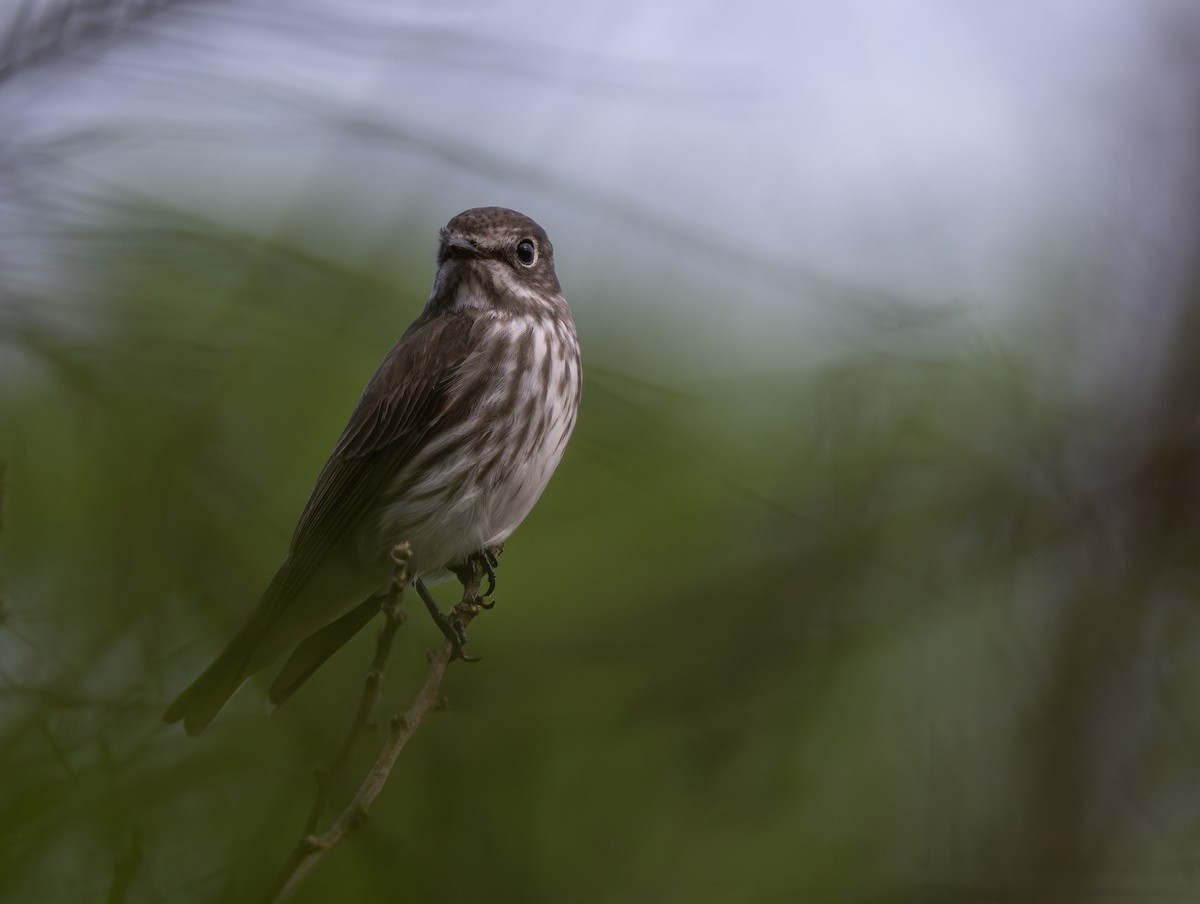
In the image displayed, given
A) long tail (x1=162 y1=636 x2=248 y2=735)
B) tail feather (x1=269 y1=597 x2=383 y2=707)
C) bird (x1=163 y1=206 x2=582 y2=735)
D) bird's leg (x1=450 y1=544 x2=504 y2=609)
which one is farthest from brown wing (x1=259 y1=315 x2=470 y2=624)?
long tail (x1=162 y1=636 x2=248 y2=735)

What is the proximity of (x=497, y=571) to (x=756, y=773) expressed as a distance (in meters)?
0.99

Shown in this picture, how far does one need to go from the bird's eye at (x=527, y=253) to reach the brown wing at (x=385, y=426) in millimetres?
377

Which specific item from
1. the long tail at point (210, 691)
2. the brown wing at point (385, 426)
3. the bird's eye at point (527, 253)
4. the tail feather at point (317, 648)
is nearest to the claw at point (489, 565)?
the tail feather at point (317, 648)

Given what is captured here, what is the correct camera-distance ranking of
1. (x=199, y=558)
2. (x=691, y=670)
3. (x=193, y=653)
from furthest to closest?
(x=691, y=670)
(x=199, y=558)
(x=193, y=653)

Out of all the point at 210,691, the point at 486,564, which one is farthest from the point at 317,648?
the point at 210,691

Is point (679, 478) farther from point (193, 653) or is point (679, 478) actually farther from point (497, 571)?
point (193, 653)

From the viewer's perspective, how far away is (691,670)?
11.4 ft

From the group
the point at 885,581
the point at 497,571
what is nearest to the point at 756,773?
the point at 885,581

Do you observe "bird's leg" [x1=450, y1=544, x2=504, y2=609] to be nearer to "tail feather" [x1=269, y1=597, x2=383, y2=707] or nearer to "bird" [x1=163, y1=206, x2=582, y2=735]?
"bird" [x1=163, y1=206, x2=582, y2=735]

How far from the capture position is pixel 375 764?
242 centimetres

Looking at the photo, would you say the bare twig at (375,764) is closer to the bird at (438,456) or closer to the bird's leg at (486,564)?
the bird's leg at (486,564)

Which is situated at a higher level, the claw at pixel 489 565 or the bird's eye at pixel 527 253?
the bird's eye at pixel 527 253

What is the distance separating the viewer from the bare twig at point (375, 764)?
1786 mm

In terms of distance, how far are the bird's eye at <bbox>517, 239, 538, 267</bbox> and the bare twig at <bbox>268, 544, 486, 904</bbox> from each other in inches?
75.4
